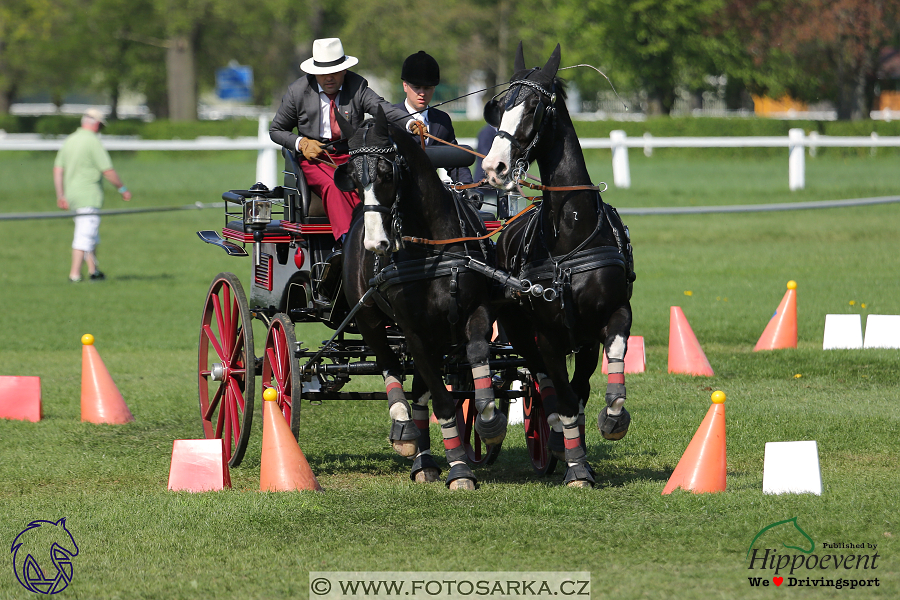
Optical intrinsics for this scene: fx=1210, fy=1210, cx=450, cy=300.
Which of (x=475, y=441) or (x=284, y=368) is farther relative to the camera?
(x=475, y=441)

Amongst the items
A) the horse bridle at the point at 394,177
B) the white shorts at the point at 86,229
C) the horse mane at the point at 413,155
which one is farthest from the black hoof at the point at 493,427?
the white shorts at the point at 86,229

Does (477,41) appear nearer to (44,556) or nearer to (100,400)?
(100,400)

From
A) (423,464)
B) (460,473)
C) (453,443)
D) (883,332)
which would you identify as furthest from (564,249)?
(883,332)

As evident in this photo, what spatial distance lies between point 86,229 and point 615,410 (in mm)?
12106

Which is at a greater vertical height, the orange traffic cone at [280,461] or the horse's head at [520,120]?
the horse's head at [520,120]

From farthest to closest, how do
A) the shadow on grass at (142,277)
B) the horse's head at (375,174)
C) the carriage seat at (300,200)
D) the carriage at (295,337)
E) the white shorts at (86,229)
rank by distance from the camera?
1. the shadow on grass at (142,277)
2. the white shorts at (86,229)
3. the carriage seat at (300,200)
4. the carriage at (295,337)
5. the horse's head at (375,174)

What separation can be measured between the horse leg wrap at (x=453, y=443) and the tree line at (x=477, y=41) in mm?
40409

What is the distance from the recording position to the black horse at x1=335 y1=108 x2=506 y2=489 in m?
6.10

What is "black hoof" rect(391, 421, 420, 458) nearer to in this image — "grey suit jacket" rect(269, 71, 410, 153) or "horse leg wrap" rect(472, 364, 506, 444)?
"horse leg wrap" rect(472, 364, 506, 444)

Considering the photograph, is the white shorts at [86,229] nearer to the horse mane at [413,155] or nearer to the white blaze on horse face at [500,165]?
the horse mane at [413,155]

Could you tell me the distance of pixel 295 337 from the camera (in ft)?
25.4

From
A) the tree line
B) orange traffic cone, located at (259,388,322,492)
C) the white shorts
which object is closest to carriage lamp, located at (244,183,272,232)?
orange traffic cone, located at (259,388,322,492)

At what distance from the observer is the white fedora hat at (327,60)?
7496 millimetres

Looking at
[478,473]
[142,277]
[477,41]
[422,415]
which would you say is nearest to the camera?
[422,415]
